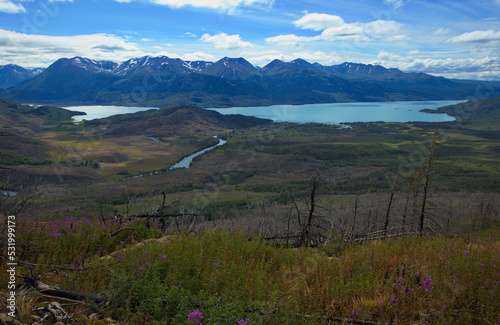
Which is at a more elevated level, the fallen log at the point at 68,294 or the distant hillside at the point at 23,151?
the fallen log at the point at 68,294

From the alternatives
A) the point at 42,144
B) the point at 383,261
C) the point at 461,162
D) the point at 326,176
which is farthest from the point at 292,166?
the point at 383,261

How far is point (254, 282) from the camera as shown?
5.31 metres

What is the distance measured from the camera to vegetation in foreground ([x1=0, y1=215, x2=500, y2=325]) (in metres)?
4.37

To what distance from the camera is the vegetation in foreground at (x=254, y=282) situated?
437 cm

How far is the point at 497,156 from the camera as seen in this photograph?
403 ft

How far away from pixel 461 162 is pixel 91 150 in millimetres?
132616

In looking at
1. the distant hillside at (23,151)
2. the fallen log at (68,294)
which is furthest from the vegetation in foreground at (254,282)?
the distant hillside at (23,151)

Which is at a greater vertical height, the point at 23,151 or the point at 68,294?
the point at 68,294

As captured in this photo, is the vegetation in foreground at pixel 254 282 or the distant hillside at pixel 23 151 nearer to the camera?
the vegetation in foreground at pixel 254 282

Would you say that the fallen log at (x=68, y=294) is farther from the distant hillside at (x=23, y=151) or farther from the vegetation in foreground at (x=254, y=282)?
the distant hillside at (x=23, y=151)

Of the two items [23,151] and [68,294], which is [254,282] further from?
[23,151]

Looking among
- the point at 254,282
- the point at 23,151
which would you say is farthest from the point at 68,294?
the point at 23,151

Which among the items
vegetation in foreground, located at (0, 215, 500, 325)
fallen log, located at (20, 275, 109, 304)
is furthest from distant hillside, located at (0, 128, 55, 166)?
fallen log, located at (20, 275, 109, 304)

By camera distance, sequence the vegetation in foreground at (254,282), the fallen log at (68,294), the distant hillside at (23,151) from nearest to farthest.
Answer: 1. the vegetation in foreground at (254,282)
2. the fallen log at (68,294)
3. the distant hillside at (23,151)
